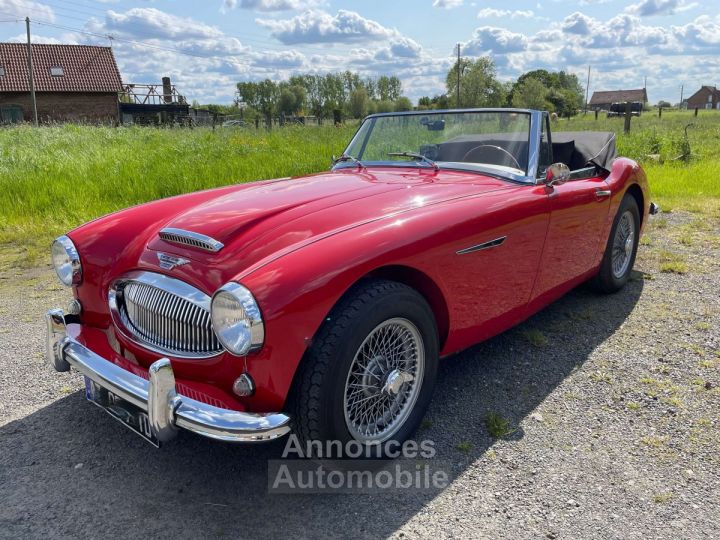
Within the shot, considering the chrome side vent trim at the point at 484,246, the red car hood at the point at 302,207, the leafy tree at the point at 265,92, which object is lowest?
the chrome side vent trim at the point at 484,246

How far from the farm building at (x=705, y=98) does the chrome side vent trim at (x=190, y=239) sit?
112 metres

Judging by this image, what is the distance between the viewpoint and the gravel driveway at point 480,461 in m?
2.05

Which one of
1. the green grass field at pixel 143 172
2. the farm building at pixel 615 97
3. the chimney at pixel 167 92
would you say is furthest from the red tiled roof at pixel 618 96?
the green grass field at pixel 143 172

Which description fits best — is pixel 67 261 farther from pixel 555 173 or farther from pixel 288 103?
pixel 288 103

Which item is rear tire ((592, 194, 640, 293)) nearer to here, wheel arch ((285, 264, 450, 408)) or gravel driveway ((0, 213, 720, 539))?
gravel driveway ((0, 213, 720, 539))

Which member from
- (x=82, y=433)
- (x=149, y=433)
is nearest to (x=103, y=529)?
(x=149, y=433)

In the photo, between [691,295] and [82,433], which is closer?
[82,433]

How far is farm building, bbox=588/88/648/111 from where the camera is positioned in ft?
281

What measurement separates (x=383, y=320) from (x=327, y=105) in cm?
7073

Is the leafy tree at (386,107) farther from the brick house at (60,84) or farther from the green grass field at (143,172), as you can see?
the brick house at (60,84)

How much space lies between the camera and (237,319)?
1.91 meters

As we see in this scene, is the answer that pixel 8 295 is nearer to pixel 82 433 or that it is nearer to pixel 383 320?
pixel 82 433

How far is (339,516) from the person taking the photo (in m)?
2.09

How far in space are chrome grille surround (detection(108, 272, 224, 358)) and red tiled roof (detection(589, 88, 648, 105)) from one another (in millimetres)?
93287
